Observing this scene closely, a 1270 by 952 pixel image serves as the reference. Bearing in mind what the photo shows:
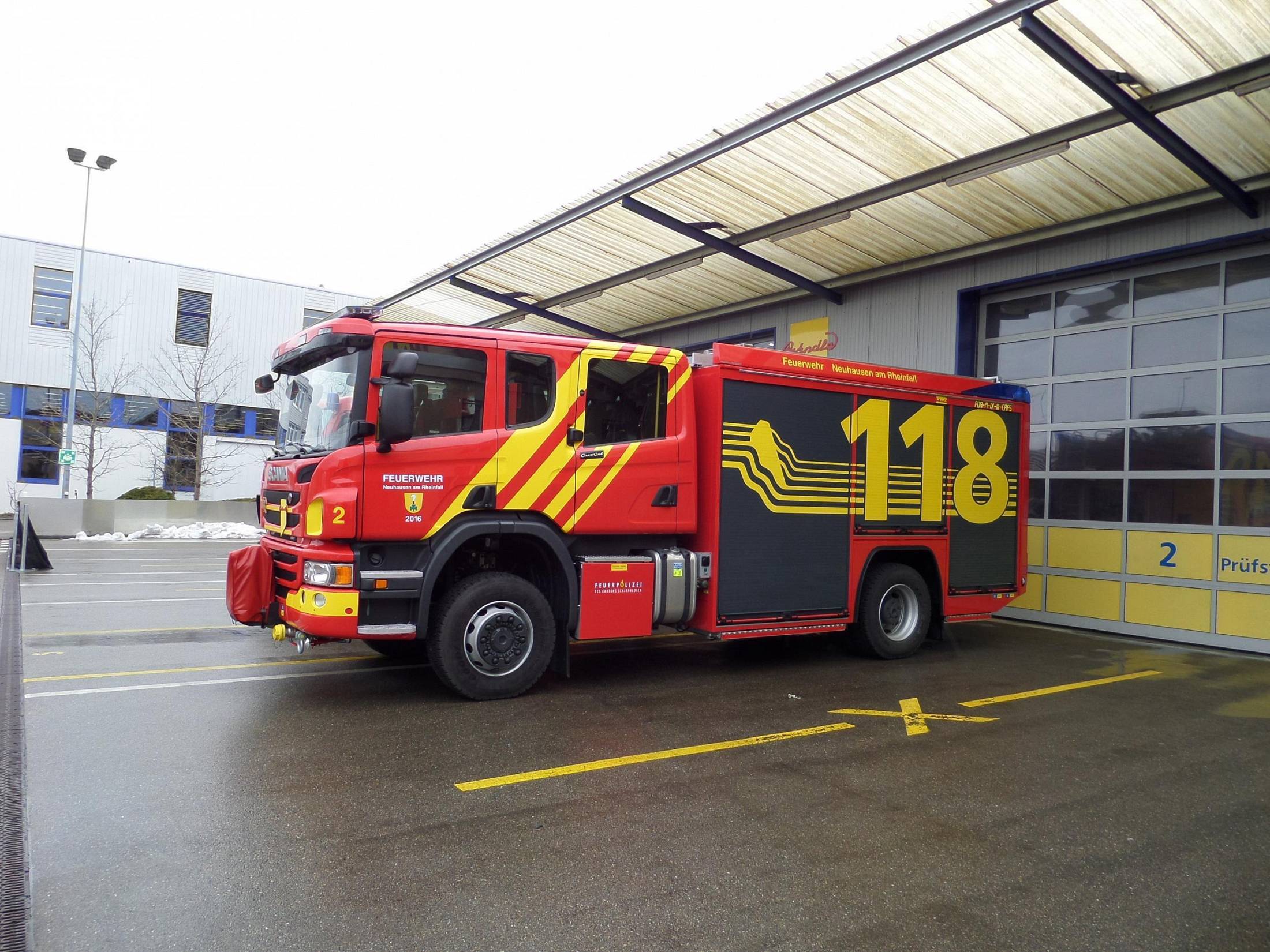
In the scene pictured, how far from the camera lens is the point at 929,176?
10016 millimetres

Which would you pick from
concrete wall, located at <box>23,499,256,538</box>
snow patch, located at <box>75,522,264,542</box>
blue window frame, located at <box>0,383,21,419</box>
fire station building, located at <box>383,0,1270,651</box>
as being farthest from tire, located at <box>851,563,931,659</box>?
blue window frame, located at <box>0,383,21,419</box>

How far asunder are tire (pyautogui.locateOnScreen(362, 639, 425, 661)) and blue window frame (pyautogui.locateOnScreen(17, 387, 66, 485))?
2727cm

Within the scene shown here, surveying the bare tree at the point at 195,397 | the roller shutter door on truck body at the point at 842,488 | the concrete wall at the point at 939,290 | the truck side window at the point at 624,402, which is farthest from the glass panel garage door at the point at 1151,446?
the bare tree at the point at 195,397

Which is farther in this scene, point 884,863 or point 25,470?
point 25,470

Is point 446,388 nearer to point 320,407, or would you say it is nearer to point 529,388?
point 529,388

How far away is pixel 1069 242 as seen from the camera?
11.1 metres

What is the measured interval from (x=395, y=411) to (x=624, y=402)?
192cm

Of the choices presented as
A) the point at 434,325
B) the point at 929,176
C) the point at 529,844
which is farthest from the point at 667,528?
the point at 929,176

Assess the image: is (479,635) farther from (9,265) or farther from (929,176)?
(9,265)

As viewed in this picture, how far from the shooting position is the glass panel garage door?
9648mm

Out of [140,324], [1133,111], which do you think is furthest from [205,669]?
[140,324]

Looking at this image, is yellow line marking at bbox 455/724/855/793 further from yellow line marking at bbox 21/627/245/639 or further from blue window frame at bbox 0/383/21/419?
blue window frame at bbox 0/383/21/419

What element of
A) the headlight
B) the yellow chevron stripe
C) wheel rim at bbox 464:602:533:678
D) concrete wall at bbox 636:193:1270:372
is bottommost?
wheel rim at bbox 464:602:533:678

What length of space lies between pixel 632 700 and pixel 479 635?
1302mm
